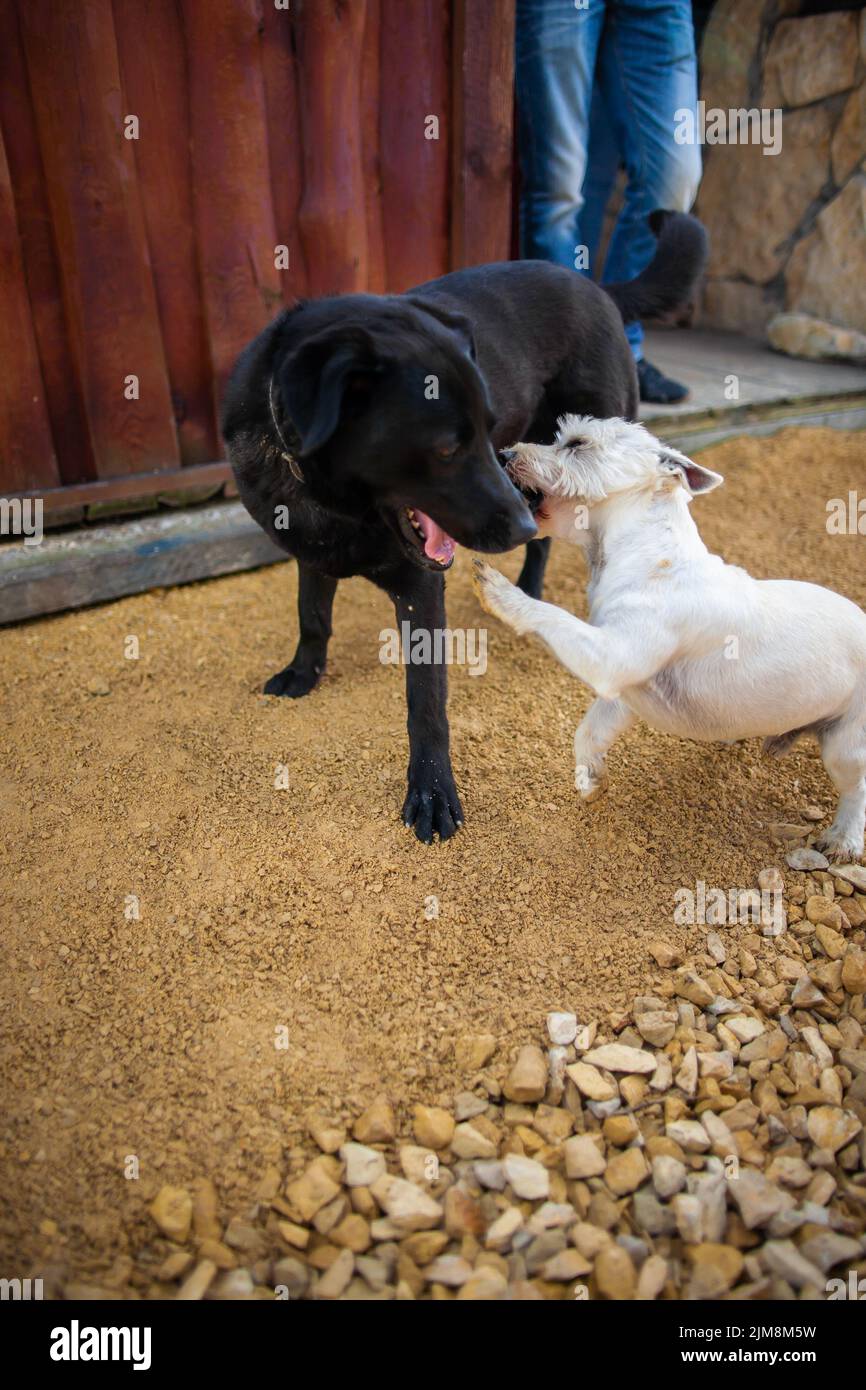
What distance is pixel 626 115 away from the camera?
15.4 ft

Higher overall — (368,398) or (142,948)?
(368,398)

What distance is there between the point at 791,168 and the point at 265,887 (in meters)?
6.70

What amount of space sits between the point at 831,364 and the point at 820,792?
473cm

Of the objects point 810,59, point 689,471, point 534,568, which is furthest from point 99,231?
point 810,59

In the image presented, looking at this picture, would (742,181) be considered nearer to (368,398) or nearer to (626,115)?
(626,115)

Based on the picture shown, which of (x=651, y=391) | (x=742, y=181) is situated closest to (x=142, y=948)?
(x=651, y=391)

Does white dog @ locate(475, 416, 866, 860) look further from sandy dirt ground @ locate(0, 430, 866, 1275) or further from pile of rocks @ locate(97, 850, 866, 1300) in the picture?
pile of rocks @ locate(97, 850, 866, 1300)

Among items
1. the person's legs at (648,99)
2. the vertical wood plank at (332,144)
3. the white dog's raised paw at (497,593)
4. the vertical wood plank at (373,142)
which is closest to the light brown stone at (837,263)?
the person's legs at (648,99)

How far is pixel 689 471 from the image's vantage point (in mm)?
2439

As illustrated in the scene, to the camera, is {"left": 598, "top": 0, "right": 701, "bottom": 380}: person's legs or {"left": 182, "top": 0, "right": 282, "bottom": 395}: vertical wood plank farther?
{"left": 598, "top": 0, "right": 701, "bottom": 380}: person's legs

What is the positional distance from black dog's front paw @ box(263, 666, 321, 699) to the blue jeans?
2538mm

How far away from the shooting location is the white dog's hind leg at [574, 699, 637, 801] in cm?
266

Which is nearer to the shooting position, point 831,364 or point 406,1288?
point 406,1288

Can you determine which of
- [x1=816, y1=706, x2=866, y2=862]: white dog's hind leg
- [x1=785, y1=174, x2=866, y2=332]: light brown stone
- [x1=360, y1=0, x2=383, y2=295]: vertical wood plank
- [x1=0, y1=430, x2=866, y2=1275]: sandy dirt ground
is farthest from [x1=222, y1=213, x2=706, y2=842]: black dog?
[x1=785, y1=174, x2=866, y2=332]: light brown stone
